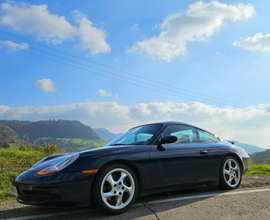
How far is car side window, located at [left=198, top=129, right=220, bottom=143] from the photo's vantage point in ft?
15.3

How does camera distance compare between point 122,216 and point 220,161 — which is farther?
point 220,161

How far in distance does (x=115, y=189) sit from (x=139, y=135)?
46.8 inches

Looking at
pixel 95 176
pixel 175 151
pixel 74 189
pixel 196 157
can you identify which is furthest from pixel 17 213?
pixel 196 157

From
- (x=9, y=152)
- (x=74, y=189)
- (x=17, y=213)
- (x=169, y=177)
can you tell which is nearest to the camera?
(x=74, y=189)

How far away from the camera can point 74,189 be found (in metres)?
2.94

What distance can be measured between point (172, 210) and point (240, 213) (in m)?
0.92

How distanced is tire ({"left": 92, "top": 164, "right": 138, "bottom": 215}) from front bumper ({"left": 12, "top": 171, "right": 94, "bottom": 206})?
12 centimetres

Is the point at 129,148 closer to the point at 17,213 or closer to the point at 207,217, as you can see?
the point at 207,217

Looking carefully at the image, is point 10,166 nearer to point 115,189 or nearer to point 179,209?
point 115,189

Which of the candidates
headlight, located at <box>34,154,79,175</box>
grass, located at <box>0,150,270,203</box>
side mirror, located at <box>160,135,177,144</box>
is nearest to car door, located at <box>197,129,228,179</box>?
side mirror, located at <box>160,135,177,144</box>

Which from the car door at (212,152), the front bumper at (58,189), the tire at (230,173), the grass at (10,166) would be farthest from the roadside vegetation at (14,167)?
the front bumper at (58,189)

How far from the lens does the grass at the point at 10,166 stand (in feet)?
16.7

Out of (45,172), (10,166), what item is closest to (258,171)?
(45,172)

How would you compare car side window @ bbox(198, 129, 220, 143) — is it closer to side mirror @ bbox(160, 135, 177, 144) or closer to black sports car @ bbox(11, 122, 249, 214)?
black sports car @ bbox(11, 122, 249, 214)
